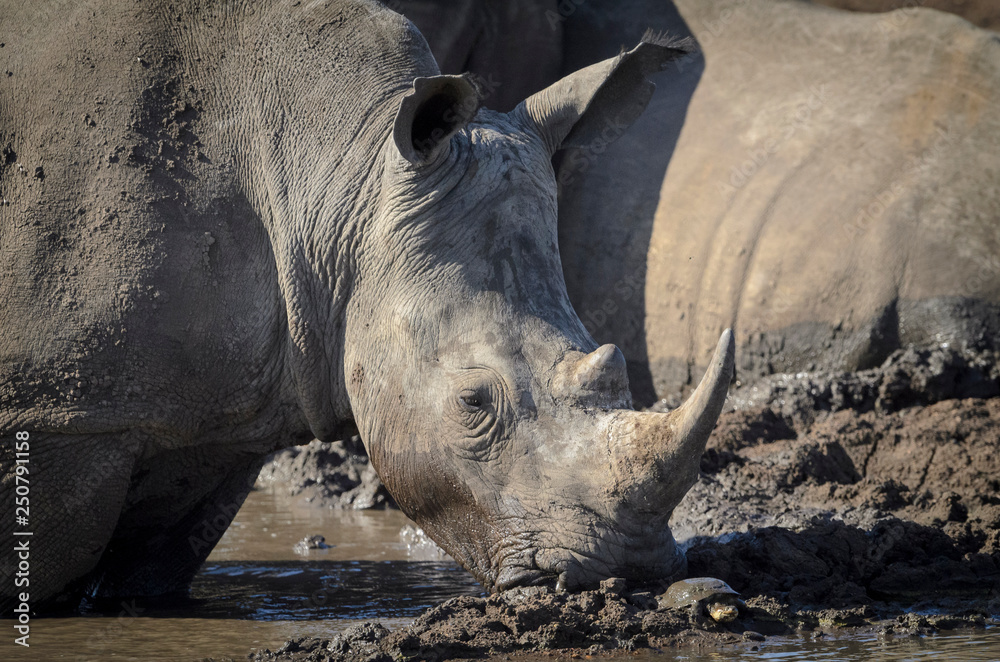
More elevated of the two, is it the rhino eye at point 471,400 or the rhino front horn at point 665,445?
the rhino eye at point 471,400

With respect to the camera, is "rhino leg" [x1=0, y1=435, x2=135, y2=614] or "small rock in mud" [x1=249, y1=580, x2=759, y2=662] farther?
"rhino leg" [x1=0, y1=435, x2=135, y2=614]

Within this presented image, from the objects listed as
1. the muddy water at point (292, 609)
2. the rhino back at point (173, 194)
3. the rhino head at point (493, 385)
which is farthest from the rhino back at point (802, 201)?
the rhino back at point (173, 194)

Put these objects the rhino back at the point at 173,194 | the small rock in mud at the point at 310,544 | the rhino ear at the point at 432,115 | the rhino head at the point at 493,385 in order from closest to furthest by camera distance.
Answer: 1. the rhino head at the point at 493,385
2. the rhino ear at the point at 432,115
3. the rhino back at the point at 173,194
4. the small rock in mud at the point at 310,544

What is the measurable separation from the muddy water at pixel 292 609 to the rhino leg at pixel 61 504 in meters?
0.21

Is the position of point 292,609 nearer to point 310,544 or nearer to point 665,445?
point 310,544

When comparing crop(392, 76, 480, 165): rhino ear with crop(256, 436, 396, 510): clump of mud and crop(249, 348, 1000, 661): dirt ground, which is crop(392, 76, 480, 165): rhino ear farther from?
crop(256, 436, 396, 510): clump of mud

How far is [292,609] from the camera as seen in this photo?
4.85 m

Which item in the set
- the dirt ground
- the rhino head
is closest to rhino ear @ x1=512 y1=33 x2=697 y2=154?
the rhino head

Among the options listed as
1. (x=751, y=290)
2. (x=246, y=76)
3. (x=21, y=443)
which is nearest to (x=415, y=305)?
(x=246, y=76)

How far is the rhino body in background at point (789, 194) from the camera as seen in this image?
23.3ft

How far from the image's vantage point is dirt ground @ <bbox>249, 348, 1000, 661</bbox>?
386cm

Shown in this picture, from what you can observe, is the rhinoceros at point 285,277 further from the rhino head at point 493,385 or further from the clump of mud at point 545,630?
the clump of mud at point 545,630

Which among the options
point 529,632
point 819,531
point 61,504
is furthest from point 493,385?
point 61,504

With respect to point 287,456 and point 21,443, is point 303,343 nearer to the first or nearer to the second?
point 21,443
